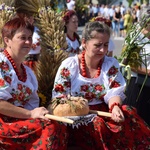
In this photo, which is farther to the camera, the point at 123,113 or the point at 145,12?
the point at 145,12

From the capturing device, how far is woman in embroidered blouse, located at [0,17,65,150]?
2.88m

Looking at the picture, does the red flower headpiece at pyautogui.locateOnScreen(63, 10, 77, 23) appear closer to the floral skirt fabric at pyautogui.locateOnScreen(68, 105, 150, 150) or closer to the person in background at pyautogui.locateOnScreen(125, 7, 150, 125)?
the person in background at pyautogui.locateOnScreen(125, 7, 150, 125)

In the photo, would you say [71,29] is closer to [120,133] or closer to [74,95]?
[74,95]

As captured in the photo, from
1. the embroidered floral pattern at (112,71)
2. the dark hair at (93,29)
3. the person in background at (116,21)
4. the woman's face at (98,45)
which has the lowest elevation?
the person in background at (116,21)

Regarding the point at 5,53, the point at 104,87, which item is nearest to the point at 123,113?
the point at 104,87

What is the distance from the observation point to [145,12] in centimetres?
436

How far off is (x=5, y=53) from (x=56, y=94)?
0.53 meters

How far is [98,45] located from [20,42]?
0.62m

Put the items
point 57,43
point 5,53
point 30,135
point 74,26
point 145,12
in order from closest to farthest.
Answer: point 30,135 < point 5,53 < point 57,43 < point 145,12 < point 74,26

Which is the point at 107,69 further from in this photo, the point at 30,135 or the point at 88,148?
the point at 30,135

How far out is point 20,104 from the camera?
3191 millimetres

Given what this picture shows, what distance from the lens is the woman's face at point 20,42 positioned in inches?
125

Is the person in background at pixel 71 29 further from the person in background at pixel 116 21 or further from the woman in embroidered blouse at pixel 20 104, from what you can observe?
the person in background at pixel 116 21

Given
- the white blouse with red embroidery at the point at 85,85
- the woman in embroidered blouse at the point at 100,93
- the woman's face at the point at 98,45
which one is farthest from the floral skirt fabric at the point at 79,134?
the woman's face at the point at 98,45
